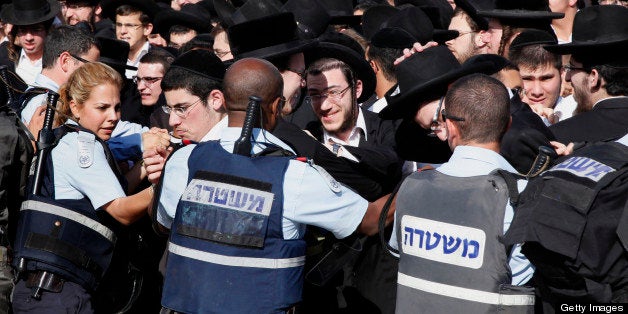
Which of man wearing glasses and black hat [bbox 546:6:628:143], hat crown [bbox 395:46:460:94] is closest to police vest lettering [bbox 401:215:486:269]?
man wearing glasses and black hat [bbox 546:6:628:143]

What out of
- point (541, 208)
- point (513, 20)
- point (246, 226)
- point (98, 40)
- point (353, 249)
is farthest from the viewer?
point (98, 40)

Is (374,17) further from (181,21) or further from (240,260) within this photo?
(240,260)

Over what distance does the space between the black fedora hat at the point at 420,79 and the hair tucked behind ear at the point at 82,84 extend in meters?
1.87

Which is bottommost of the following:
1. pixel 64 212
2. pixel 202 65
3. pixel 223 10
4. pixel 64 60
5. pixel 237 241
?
pixel 223 10

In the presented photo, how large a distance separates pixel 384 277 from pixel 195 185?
1662 mm

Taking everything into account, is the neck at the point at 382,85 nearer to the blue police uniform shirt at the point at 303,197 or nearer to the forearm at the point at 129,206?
the forearm at the point at 129,206

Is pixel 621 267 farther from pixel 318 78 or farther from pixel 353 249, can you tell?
pixel 318 78

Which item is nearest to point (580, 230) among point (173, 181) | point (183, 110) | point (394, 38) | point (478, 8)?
point (173, 181)

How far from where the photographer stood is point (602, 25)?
5586mm

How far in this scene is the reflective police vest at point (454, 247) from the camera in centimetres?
450

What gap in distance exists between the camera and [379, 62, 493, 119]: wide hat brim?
5684 millimetres

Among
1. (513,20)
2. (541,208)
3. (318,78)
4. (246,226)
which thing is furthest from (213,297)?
(513,20)

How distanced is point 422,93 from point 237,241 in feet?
5.49

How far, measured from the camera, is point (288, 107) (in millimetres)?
6691
